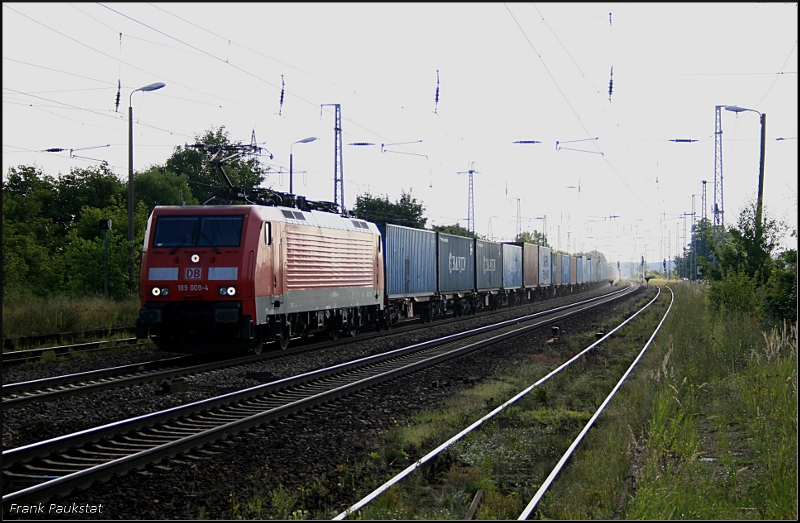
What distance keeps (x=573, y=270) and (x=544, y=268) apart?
14470mm

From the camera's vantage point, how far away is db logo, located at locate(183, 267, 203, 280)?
48.3 ft

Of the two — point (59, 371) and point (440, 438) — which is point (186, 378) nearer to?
point (59, 371)

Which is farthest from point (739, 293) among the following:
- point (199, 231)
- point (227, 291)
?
point (199, 231)

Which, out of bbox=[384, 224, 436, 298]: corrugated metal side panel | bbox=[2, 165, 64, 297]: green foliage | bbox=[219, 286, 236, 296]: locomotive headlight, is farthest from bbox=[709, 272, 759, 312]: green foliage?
bbox=[2, 165, 64, 297]: green foliage

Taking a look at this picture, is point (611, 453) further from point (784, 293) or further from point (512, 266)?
point (512, 266)

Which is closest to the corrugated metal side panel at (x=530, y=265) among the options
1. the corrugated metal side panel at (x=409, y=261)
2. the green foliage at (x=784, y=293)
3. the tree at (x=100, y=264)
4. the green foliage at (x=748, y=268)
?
the corrugated metal side panel at (x=409, y=261)

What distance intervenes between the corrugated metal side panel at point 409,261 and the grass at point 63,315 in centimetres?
757

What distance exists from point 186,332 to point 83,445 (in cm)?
705

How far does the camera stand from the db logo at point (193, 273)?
14.7 metres

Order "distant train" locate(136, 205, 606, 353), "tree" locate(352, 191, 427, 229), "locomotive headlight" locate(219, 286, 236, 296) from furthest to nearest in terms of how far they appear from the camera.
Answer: "tree" locate(352, 191, 427, 229)
"distant train" locate(136, 205, 606, 353)
"locomotive headlight" locate(219, 286, 236, 296)

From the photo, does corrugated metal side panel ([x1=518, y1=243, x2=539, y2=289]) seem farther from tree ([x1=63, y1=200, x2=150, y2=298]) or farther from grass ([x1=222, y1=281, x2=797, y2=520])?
grass ([x1=222, y1=281, x2=797, y2=520])

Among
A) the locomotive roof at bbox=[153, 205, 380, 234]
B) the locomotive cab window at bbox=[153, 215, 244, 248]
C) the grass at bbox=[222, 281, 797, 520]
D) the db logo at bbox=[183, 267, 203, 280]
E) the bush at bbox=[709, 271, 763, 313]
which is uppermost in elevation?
the locomotive roof at bbox=[153, 205, 380, 234]

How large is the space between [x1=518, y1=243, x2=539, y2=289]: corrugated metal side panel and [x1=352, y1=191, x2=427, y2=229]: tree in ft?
30.3

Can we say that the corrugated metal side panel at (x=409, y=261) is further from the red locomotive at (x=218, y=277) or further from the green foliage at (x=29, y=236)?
the green foliage at (x=29, y=236)
